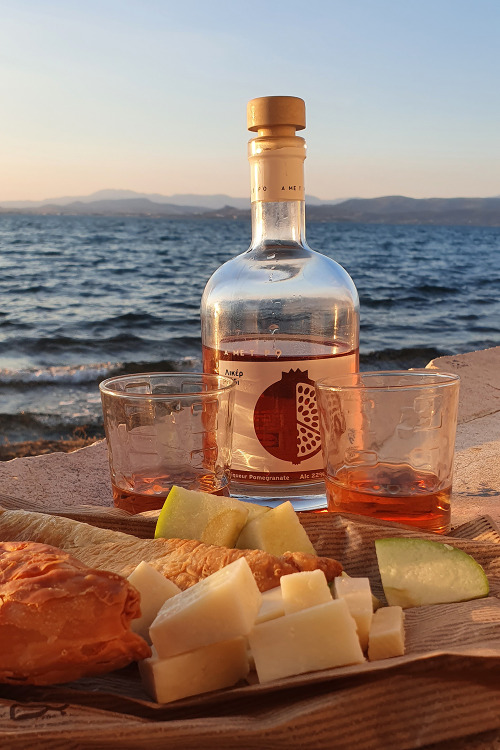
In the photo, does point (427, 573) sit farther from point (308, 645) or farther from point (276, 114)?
point (276, 114)

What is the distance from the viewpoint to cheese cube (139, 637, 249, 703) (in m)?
0.96

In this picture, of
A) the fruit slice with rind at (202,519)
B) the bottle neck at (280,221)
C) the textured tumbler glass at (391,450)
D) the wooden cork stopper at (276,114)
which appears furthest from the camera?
the bottle neck at (280,221)

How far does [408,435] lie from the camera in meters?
1.61

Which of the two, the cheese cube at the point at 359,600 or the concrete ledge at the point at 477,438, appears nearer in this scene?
the cheese cube at the point at 359,600

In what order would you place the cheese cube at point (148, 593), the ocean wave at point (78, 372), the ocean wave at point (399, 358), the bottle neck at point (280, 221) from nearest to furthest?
the cheese cube at point (148, 593) → the bottle neck at point (280, 221) → the ocean wave at point (78, 372) → the ocean wave at point (399, 358)

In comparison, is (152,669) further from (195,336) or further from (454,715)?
(195,336)

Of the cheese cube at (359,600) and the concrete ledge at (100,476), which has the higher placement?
the cheese cube at (359,600)

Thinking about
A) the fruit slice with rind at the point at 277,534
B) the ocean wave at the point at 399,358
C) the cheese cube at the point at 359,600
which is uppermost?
the cheese cube at the point at 359,600

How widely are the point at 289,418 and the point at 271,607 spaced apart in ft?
2.81

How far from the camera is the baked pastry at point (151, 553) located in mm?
1194

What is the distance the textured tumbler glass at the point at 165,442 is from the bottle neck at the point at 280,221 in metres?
0.50

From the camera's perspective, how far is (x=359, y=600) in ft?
3.58

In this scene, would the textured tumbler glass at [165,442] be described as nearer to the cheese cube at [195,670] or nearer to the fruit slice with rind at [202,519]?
the fruit slice with rind at [202,519]

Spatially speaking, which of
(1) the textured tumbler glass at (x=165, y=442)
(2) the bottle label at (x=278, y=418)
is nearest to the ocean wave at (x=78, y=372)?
(2) the bottle label at (x=278, y=418)
